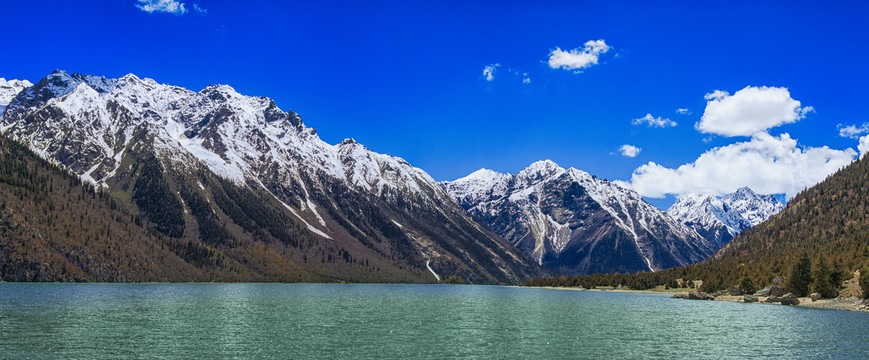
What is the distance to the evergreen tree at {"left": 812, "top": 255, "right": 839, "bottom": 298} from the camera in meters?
153

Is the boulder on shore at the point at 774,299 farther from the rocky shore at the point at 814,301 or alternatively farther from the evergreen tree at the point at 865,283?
the evergreen tree at the point at 865,283

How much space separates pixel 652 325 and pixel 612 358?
40.5m

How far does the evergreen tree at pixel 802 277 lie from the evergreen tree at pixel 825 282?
1096 cm

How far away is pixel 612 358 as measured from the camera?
57625 millimetres

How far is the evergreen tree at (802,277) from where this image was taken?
16650 centimetres

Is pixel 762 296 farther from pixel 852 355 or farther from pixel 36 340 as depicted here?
pixel 36 340

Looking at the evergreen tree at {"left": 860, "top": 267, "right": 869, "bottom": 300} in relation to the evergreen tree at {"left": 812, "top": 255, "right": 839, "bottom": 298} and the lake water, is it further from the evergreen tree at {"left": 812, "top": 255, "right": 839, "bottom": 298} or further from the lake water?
the lake water

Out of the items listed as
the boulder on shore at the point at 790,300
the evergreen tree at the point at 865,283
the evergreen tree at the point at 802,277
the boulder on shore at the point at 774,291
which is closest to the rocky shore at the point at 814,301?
the boulder on shore at the point at 790,300

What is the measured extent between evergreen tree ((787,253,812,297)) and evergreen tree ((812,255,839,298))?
1096cm

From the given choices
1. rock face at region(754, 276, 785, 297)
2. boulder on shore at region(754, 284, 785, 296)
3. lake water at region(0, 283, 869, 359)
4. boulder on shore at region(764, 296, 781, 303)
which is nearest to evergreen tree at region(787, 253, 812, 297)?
boulder on shore at region(754, 284, 785, 296)

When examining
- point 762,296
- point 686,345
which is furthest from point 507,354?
point 762,296

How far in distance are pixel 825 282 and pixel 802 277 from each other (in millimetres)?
15440

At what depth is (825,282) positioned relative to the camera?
154m

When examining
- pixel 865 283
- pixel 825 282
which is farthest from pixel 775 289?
pixel 865 283
